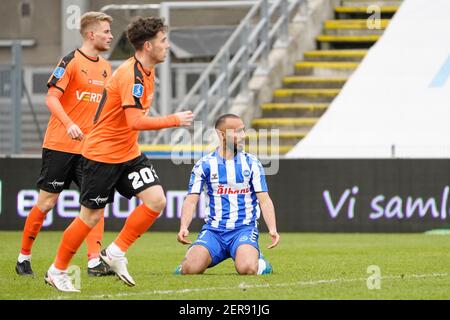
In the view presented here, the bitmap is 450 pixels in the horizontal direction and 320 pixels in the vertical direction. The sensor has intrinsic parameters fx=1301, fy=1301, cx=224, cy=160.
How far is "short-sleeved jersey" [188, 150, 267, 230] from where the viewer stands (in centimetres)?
1090

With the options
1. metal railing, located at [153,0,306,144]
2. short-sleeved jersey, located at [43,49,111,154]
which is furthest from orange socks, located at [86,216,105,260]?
metal railing, located at [153,0,306,144]

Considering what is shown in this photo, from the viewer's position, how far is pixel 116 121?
9477 mm

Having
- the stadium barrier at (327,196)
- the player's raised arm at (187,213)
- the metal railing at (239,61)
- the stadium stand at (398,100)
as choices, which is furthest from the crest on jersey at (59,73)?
the metal railing at (239,61)

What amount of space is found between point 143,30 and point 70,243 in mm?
1630

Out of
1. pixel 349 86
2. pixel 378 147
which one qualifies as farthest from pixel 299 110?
pixel 378 147

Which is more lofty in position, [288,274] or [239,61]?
[239,61]

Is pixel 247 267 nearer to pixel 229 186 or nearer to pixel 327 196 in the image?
pixel 229 186

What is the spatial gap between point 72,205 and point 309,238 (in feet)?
11.5

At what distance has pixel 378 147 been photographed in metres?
17.8

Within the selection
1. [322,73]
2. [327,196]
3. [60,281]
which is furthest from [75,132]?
[322,73]

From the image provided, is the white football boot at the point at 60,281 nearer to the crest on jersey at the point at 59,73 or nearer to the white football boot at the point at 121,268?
the white football boot at the point at 121,268

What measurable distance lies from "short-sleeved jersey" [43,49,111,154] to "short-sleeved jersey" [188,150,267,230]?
3.48 ft
